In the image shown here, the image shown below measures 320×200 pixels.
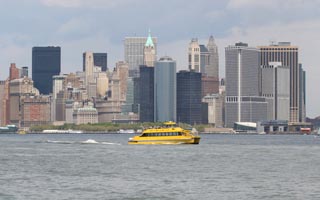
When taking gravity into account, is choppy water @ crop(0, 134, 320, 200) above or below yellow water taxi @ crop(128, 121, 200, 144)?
below

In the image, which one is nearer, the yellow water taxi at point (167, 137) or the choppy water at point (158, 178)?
the choppy water at point (158, 178)

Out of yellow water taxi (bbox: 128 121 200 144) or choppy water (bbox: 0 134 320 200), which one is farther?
yellow water taxi (bbox: 128 121 200 144)

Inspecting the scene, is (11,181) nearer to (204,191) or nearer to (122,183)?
(122,183)

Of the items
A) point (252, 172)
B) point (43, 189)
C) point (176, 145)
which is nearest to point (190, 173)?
point (252, 172)

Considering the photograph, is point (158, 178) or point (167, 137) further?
point (167, 137)

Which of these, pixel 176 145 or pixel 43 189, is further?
pixel 176 145

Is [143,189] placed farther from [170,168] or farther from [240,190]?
[170,168]

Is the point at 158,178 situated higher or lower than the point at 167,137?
lower

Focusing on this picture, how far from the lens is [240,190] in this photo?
289 feet

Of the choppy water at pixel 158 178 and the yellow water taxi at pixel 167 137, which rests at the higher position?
the yellow water taxi at pixel 167 137

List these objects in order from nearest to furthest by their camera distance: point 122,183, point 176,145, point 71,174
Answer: point 122,183 < point 71,174 < point 176,145

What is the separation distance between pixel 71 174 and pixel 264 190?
78.5ft

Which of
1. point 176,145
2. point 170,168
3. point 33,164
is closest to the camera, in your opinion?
point 170,168

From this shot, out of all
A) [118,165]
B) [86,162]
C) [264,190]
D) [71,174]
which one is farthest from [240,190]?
[86,162]
